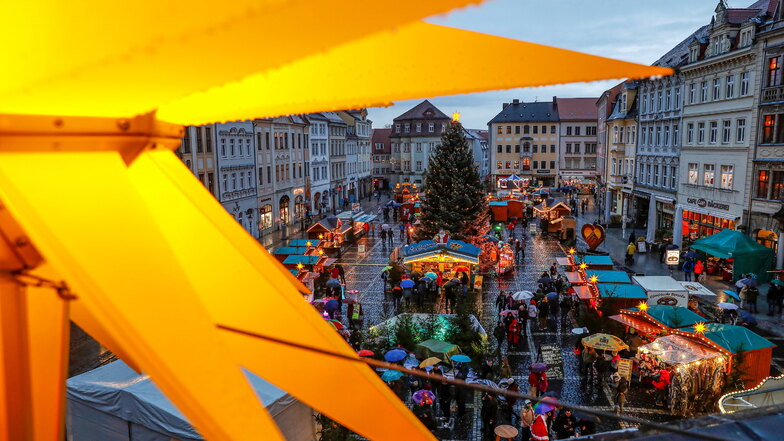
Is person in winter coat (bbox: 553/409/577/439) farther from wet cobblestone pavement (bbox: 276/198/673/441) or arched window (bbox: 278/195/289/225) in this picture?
arched window (bbox: 278/195/289/225)

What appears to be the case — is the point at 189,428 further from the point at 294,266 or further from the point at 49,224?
the point at 294,266

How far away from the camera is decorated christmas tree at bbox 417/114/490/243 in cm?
3055

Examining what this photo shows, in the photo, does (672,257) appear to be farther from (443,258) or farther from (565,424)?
(565,424)

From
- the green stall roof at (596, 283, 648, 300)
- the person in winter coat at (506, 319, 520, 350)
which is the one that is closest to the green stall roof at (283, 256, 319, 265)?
the person in winter coat at (506, 319, 520, 350)

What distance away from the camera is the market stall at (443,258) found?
24.5m

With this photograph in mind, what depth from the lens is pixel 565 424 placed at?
11.4 m

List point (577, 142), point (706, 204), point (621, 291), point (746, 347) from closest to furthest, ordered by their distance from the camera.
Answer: point (746, 347) < point (621, 291) < point (706, 204) < point (577, 142)

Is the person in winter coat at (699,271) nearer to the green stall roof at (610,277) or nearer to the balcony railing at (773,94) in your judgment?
the green stall roof at (610,277)

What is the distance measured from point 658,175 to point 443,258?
21.0 m

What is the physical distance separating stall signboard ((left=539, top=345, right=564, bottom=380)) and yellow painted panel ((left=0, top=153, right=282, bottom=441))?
1426 cm

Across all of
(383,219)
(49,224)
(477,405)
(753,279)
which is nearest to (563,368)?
(477,405)

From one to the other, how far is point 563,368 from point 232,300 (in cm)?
1435

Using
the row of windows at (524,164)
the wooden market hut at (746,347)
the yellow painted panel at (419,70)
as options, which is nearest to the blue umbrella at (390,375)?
the wooden market hut at (746,347)

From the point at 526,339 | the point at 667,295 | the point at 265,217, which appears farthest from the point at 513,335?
the point at 265,217
